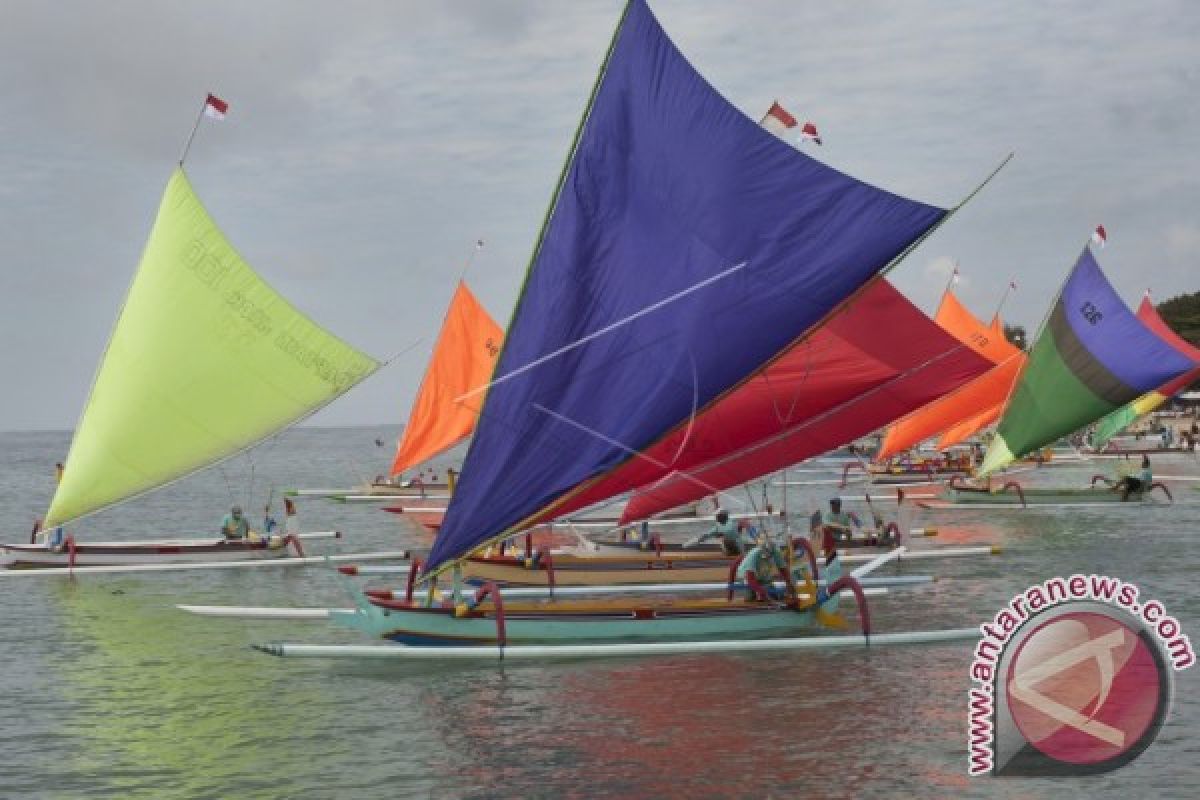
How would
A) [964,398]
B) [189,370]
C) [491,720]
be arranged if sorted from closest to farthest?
[491,720] < [189,370] < [964,398]

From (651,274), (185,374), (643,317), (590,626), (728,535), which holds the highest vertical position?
(185,374)

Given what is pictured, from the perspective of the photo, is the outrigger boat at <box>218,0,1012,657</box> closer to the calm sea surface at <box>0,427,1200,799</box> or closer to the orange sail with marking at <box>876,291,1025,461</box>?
the calm sea surface at <box>0,427,1200,799</box>

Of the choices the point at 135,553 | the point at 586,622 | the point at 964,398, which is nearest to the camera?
the point at 586,622

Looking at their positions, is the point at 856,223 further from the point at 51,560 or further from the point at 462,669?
the point at 51,560

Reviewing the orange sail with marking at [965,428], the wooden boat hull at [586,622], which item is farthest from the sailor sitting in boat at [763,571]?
the orange sail with marking at [965,428]

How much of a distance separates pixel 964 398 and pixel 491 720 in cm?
5600

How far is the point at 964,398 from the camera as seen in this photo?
77.1 metres

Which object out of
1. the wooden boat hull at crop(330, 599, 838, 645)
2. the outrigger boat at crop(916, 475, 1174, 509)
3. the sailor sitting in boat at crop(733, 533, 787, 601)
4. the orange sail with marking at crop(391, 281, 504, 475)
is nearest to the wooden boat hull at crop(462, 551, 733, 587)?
the sailor sitting in boat at crop(733, 533, 787, 601)

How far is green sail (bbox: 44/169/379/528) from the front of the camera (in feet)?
128

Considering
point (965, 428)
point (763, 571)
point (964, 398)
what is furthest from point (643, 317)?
point (965, 428)

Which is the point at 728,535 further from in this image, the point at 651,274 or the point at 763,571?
the point at 651,274

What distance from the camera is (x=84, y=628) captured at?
37.3 m

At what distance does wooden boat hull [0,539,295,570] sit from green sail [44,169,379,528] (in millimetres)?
5592

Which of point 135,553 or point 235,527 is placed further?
point 235,527
